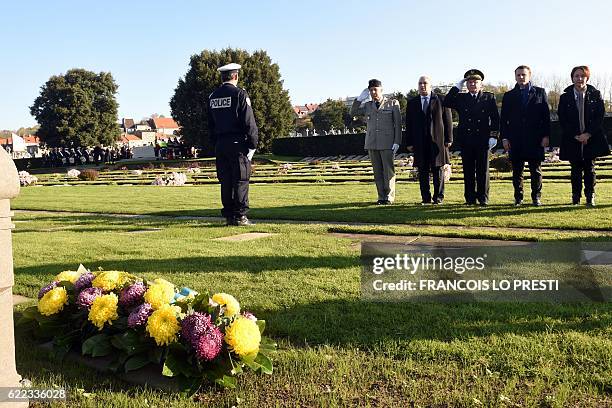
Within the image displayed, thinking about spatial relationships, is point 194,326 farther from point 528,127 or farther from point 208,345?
point 528,127

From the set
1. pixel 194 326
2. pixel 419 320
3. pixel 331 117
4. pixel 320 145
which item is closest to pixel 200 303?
pixel 194 326

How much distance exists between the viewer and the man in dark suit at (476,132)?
30.3 ft

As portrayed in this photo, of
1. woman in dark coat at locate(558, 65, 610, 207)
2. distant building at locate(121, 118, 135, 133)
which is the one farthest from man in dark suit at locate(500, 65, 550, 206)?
distant building at locate(121, 118, 135, 133)

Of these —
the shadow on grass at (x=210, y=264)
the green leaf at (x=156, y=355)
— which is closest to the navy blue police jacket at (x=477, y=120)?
the shadow on grass at (x=210, y=264)

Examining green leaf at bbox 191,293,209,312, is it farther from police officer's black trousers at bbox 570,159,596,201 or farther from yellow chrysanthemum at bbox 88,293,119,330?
police officer's black trousers at bbox 570,159,596,201

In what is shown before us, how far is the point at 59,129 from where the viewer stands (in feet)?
192

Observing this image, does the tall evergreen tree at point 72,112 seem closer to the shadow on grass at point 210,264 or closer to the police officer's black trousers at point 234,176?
the police officer's black trousers at point 234,176

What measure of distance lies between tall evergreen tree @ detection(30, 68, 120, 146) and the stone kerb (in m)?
61.6

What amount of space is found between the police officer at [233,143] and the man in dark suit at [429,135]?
307 centimetres

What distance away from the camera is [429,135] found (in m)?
9.73

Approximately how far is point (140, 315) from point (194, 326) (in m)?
0.39

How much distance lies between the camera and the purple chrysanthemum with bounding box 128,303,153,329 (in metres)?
3.05

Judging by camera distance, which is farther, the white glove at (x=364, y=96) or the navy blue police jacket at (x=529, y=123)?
the white glove at (x=364, y=96)

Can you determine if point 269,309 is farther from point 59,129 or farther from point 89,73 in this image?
point 89,73
